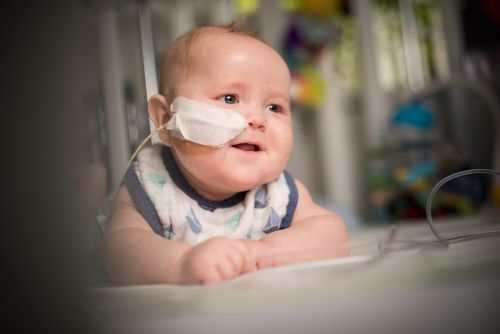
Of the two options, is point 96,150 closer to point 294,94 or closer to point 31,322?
point 31,322

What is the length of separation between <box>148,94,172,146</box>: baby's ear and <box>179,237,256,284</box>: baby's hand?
0.64 feet

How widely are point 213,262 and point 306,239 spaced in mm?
184

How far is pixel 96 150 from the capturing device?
1.46 ft

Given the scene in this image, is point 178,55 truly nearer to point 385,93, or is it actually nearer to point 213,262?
point 213,262

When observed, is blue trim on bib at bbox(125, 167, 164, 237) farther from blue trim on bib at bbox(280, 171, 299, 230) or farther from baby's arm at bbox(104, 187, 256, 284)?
blue trim on bib at bbox(280, 171, 299, 230)

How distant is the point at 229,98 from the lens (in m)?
0.54

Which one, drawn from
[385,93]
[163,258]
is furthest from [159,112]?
[385,93]

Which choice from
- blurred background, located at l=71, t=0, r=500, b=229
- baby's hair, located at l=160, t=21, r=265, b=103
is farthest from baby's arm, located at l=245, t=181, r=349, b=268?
blurred background, located at l=71, t=0, r=500, b=229

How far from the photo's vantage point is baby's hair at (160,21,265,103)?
0.56 metres

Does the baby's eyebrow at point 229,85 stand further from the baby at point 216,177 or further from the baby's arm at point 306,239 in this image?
the baby's arm at point 306,239

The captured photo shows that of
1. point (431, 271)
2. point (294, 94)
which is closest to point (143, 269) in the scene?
point (431, 271)

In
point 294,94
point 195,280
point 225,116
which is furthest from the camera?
point 294,94

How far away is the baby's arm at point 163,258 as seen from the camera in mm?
408

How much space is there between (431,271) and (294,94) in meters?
1.59
